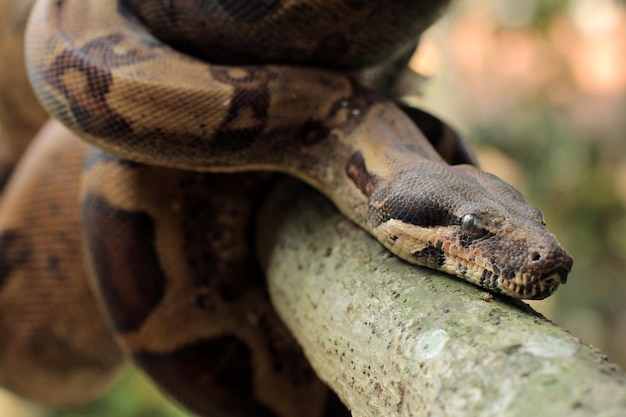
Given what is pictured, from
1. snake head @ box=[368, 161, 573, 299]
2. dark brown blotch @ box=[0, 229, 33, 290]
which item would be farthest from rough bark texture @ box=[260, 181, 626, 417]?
dark brown blotch @ box=[0, 229, 33, 290]

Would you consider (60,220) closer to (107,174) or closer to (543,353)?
(107,174)

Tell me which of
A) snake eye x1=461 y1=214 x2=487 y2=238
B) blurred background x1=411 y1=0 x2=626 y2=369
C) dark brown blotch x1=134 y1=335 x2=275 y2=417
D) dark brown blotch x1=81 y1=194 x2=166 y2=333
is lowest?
blurred background x1=411 y1=0 x2=626 y2=369

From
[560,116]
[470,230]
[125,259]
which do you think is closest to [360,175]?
[470,230]

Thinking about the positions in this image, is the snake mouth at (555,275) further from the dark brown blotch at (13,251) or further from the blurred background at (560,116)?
the blurred background at (560,116)

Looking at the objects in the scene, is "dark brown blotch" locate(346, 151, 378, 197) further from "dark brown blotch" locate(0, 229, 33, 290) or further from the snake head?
"dark brown blotch" locate(0, 229, 33, 290)

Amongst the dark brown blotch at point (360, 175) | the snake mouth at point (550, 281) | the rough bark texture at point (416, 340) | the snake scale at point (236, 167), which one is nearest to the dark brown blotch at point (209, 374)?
the snake scale at point (236, 167)

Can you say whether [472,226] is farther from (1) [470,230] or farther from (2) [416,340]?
(2) [416,340]
